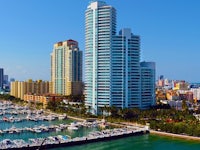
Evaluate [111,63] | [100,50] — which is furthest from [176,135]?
[100,50]

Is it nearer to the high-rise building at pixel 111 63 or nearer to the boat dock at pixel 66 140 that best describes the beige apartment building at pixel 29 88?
the high-rise building at pixel 111 63

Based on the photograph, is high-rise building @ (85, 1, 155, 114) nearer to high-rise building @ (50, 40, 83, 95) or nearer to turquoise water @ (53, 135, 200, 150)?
turquoise water @ (53, 135, 200, 150)

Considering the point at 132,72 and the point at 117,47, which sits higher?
the point at 117,47

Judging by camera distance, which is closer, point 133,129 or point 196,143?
point 196,143

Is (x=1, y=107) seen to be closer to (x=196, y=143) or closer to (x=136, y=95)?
(x=136, y=95)

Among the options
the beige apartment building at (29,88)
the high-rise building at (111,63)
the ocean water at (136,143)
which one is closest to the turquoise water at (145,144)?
the ocean water at (136,143)

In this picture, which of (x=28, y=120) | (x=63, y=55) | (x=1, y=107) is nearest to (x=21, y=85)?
(x=63, y=55)
